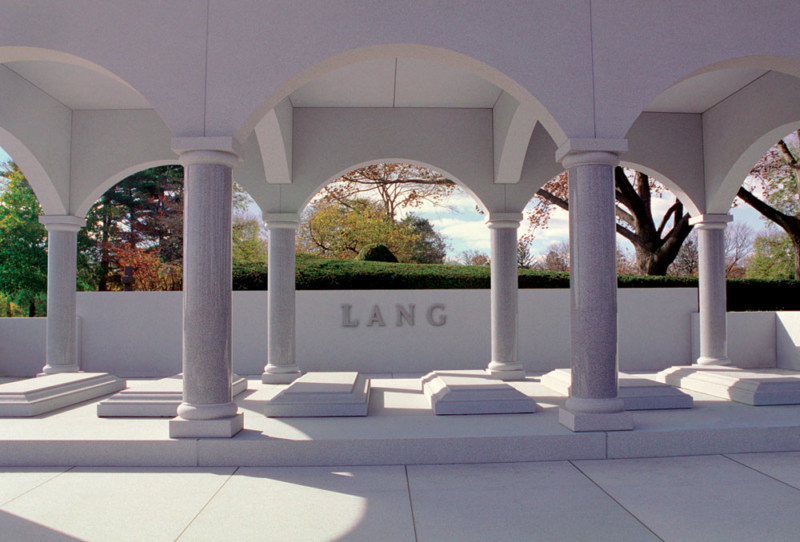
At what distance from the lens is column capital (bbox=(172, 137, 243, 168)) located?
6.60 metres

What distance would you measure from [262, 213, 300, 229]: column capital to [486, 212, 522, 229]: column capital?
3852mm

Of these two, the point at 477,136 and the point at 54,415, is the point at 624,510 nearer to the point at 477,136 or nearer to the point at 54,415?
the point at 54,415

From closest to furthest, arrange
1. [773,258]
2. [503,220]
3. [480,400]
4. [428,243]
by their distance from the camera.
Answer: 1. [480,400]
2. [503,220]
3. [773,258]
4. [428,243]

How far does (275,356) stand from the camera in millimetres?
11047

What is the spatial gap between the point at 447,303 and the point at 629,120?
8.61m

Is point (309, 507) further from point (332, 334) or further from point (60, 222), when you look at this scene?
point (332, 334)

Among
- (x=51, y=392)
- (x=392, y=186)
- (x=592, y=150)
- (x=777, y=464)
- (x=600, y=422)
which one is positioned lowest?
(x=777, y=464)

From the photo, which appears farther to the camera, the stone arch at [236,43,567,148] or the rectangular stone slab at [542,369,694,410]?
the rectangular stone slab at [542,369,694,410]

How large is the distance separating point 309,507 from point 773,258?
36.3 metres

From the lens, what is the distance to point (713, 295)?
11.7m

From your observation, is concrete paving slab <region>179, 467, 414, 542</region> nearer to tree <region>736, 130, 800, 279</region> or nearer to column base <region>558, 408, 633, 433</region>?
column base <region>558, 408, 633, 433</region>

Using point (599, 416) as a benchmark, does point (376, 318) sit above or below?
above

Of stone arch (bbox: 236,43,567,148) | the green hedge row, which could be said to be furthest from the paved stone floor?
the green hedge row

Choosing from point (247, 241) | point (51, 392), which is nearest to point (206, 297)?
point (51, 392)
